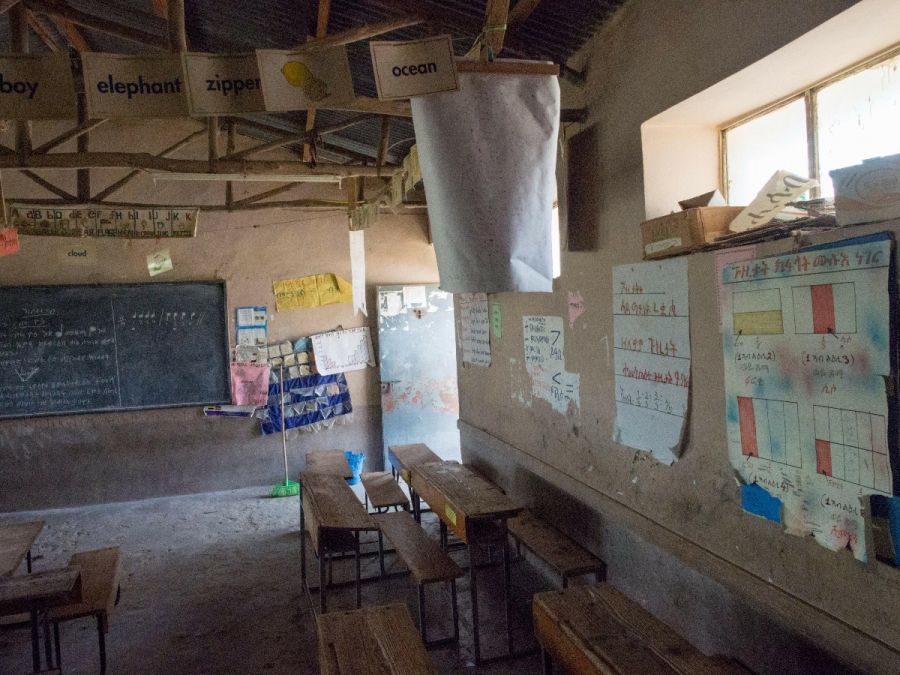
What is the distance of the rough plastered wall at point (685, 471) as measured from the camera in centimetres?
206

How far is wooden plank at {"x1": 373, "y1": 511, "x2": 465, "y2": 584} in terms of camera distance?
3.38 meters

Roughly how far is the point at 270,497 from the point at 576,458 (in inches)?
161

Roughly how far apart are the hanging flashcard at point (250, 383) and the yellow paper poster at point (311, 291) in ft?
2.30

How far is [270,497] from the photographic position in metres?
6.73

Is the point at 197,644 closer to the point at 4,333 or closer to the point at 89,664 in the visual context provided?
the point at 89,664

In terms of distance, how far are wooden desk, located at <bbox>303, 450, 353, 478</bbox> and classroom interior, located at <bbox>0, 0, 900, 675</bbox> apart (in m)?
0.04

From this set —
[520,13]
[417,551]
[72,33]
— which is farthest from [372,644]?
[72,33]

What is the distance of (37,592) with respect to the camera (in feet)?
8.67

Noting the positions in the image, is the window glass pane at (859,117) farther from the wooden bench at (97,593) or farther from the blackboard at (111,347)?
the blackboard at (111,347)

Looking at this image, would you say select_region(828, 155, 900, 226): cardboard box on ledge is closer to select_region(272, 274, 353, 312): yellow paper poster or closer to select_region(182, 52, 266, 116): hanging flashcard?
select_region(182, 52, 266, 116): hanging flashcard

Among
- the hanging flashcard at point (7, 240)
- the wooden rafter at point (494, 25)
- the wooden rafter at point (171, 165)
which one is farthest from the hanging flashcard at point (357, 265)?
the wooden rafter at point (494, 25)

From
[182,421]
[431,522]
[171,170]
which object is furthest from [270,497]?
[171,170]

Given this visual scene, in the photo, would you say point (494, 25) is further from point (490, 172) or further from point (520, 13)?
point (490, 172)

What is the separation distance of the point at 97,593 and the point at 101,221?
3.31m
